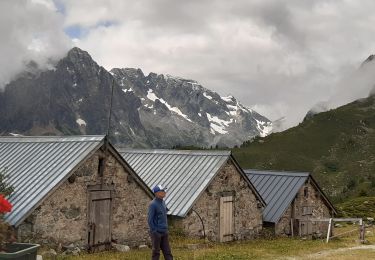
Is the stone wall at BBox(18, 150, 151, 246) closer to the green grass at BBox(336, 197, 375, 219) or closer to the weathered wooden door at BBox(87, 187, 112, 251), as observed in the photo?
the weathered wooden door at BBox(87, 187, 112, 251)

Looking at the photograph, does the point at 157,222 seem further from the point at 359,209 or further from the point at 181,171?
the point at 359,209

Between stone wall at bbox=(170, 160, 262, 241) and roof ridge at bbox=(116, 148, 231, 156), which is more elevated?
roof ridge at bbox=(116, 148, 231, 156)

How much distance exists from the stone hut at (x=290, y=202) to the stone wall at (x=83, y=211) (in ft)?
38.2

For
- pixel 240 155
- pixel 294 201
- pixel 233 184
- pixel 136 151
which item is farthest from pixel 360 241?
pixel 240 155

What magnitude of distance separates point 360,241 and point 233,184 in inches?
304

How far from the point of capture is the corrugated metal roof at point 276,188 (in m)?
30.8

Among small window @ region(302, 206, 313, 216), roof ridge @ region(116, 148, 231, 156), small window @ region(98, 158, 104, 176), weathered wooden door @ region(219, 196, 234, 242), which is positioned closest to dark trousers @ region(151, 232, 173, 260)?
small window @ region(98, 158, 104, 176)

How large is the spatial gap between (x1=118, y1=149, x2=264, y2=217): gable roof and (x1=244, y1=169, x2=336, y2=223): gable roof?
10.3 feet

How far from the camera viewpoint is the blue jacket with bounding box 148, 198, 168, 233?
13.4 meters

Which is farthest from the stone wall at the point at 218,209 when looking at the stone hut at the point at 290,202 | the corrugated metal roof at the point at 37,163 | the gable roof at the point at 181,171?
the corrugated metal roof at the point at 37,163

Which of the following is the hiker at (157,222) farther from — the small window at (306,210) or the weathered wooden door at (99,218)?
the small window at (306,210)

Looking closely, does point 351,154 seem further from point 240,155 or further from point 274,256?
point 274,256

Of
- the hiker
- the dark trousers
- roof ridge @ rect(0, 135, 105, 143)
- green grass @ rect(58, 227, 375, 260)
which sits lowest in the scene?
green grass @ rect(58, 227, 375, 260)

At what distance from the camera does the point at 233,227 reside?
27.1m
